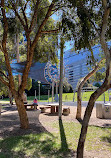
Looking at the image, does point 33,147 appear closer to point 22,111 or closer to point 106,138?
point 22,111

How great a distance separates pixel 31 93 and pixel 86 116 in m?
46.8

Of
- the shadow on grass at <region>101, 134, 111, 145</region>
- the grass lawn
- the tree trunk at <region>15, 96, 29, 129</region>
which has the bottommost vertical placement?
the shadow on grass at <region>101, 134, 111, 145</region>

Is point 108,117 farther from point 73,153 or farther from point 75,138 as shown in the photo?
point 73,153

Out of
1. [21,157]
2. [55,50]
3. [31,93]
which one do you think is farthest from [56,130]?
[31,93]

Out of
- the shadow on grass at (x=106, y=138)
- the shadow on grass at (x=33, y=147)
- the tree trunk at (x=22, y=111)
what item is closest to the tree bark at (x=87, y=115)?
the shadow on grass at (x=33, y=147)

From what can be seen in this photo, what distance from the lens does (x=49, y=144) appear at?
18.6 feet

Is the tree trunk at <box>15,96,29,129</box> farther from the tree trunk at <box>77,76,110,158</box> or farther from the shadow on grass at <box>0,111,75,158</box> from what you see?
the tree trunk at <box>77,76,110,158</box>

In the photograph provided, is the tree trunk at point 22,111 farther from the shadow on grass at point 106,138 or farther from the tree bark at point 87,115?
the tree bark at point 87,115

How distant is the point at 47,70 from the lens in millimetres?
Answer: 21891

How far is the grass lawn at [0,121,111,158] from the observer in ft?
Answer: 16.0

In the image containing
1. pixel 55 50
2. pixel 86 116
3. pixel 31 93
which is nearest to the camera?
pixel 86 116

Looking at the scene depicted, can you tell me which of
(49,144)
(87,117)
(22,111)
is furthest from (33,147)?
(22,111)

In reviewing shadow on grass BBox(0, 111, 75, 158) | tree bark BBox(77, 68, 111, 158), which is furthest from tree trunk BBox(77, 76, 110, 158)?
shadow on grass BBox(0, 111, 75, 158)

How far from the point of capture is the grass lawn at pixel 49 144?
4.89 meters
